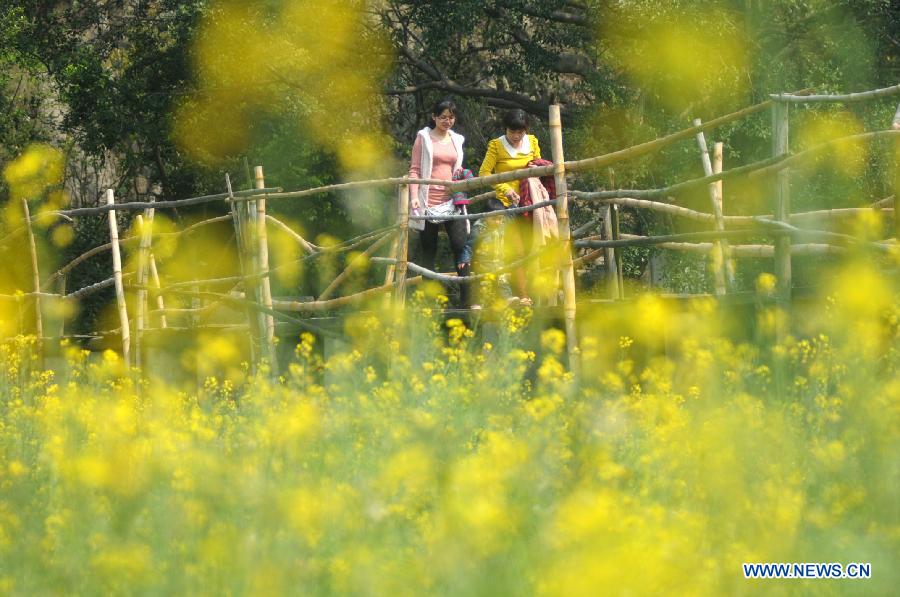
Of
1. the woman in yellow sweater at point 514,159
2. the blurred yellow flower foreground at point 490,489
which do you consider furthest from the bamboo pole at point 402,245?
the blurred yellow flower foreground at point 490,489

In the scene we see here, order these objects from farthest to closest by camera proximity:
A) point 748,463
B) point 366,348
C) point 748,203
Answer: point 748,203, point 366,348, point 748,463

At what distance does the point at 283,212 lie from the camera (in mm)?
17547

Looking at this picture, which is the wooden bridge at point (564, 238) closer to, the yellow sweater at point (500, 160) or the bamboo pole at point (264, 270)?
the bamboo pole at point (264, 270)

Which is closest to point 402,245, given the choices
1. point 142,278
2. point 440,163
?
point 440,163

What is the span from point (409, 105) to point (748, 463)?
15.4 m

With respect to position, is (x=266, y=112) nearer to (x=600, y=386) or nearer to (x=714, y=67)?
(x=714, y=67)

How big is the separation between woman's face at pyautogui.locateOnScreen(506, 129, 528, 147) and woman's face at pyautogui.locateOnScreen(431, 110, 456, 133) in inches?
12.9

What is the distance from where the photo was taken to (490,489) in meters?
3.77

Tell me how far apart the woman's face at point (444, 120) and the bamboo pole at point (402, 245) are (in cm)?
99

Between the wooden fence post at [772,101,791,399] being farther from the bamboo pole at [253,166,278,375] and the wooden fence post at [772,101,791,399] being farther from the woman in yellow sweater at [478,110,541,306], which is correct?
the bamboo pole at [253,166,278,375]

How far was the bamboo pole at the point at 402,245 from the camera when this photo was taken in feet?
25.6

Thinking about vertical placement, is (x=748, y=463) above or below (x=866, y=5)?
below

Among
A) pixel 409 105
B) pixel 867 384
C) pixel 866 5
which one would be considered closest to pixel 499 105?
pixel 409 105

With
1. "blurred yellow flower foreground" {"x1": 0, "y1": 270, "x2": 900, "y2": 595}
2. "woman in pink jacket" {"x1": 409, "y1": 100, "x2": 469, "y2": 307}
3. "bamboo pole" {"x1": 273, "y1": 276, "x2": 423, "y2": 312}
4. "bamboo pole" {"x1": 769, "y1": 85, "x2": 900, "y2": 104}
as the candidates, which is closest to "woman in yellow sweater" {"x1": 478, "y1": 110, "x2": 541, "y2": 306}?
"woman in pink jacket" {"x1": 409, "y1": 100, "x2": 469, "y2": 307}
